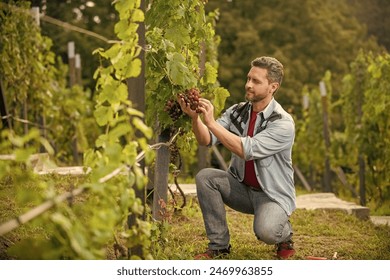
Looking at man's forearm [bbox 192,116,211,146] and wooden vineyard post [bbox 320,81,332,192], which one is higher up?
man's forearm [bbox 192,116,211,146]

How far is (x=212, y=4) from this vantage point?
2028cm

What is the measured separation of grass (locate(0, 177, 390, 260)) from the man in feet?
0.59

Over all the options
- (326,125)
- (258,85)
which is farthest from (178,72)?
(326,125)

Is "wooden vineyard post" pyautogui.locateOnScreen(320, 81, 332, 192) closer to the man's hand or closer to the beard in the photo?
the beard

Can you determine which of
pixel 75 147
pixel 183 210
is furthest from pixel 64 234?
pixel 75 147

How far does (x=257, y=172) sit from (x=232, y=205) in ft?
1.02

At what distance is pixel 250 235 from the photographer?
500 centimetres

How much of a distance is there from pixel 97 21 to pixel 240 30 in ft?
12.5

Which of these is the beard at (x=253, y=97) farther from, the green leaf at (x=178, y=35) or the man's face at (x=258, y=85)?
the green leaf at (x=178, y=35)

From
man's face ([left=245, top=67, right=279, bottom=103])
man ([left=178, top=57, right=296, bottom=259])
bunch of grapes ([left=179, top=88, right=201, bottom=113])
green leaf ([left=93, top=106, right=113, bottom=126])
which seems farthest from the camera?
man's face ([left=245, top=67, right=279, bottom=103])

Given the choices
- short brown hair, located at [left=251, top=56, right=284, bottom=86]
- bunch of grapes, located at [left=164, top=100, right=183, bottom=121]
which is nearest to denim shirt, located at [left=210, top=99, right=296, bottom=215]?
short brown hair, located at [left=251, top=56, right=284, bottom=86]

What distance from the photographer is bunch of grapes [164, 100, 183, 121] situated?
3.90 m

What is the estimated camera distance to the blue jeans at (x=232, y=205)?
4020 millimetres
